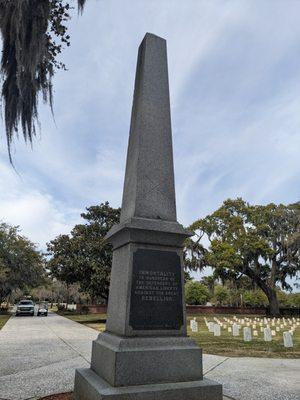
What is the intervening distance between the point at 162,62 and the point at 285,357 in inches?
295

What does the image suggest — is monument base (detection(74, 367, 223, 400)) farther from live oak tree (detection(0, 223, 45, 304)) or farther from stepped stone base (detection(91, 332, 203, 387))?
live oak tree (detection(0, 223, 45, 304))

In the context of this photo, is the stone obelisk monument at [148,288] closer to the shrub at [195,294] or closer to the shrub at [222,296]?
the shrub at [195,294]

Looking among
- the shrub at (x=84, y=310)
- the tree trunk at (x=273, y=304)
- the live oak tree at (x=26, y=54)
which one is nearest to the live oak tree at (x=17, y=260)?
the shrub at (x=84, y=310)

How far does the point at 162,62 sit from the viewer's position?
18.2 feet

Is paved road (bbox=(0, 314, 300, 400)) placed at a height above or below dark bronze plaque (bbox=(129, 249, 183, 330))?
below

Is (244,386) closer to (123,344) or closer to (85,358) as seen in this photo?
(123,344)

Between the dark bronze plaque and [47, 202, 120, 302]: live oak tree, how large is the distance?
1635 centimetres

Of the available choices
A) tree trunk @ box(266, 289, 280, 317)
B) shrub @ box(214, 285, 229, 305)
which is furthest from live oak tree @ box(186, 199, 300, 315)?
shrub @ box(214, 285, 229, 305)

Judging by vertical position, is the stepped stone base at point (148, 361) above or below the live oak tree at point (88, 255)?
below

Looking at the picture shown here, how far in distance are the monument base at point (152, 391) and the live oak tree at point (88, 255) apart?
659 inches

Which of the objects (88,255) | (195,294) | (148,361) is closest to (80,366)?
(148,361)

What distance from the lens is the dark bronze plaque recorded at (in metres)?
4.14

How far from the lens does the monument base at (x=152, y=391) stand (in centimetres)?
348

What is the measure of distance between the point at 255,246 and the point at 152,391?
30319mm
